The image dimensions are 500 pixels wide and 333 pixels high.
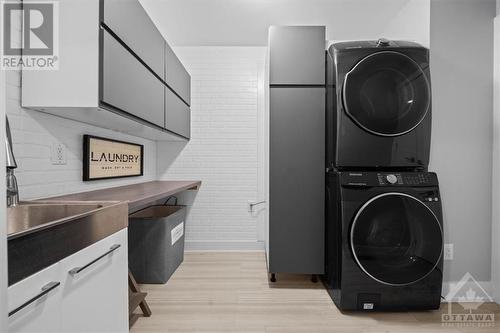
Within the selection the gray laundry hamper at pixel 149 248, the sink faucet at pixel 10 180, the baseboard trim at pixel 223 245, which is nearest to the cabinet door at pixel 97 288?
the sink faucet at pixel 10 180

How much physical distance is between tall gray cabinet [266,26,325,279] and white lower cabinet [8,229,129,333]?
3.97 feet

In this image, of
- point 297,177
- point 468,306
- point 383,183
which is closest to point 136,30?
point 297,177

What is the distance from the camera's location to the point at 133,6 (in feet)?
5.72

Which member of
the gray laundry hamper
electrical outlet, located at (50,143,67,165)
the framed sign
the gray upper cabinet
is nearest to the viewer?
electrical outlet, located at (50,143,67,165)

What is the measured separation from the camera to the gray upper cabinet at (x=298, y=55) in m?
2.16

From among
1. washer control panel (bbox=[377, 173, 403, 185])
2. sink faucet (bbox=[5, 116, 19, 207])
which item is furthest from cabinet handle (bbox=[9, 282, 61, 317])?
washer control panel (bbox=[377, 173, 403, 185])

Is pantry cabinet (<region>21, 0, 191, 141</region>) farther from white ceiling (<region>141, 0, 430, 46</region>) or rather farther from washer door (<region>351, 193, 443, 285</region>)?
washer door (<region>351, 193, 443, 285</region>)

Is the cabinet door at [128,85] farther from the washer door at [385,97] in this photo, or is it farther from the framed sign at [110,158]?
the washer door at [385,97]

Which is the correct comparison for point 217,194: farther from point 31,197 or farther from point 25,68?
point 25,68

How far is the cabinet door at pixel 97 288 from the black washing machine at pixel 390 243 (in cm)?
133

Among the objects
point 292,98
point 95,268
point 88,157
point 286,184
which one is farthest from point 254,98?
point 95,268

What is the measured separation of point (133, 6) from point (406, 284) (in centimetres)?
250

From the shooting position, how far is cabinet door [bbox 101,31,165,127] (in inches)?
57.7

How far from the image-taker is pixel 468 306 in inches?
78.7
